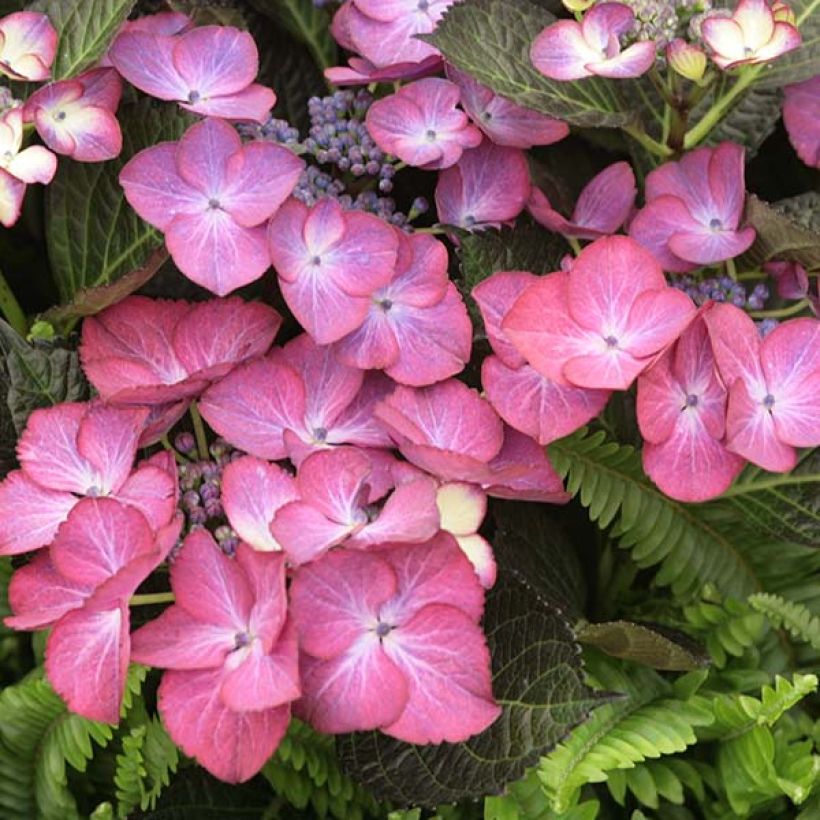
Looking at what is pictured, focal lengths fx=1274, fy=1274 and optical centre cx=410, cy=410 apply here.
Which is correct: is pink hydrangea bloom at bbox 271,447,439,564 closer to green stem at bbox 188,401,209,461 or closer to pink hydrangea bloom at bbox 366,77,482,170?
green stem at bbox 188,401,209,461

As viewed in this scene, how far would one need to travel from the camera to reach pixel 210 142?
0.90 meters

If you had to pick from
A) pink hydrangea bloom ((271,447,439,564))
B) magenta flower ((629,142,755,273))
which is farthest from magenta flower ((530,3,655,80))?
pink hydrangea bloom ((271,447,439,564))

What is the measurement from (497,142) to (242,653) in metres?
0.46

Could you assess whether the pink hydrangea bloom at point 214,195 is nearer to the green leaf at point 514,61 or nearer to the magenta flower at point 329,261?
the magenta flower at point 329,261

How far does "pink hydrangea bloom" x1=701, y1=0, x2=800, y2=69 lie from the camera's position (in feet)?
2.88

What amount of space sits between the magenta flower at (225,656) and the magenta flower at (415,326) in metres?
0.19

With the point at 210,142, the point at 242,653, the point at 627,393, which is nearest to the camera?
the point at 242,653

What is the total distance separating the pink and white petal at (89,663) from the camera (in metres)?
0.73

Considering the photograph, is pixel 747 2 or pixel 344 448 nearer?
pixel 344 448

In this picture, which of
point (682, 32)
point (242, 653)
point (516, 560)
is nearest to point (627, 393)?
point (516, 560)

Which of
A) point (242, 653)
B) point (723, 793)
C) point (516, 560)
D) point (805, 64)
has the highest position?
point (805, 64)

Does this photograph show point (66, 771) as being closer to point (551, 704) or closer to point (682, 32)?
point (551, 704)

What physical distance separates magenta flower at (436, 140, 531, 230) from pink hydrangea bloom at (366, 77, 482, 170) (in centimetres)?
3

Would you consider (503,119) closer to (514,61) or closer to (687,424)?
(514,61)
